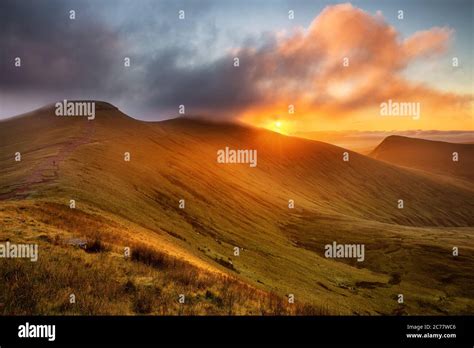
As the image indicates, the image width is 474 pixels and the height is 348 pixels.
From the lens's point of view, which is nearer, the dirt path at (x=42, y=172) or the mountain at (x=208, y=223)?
the mountain at (x=208, y=223)

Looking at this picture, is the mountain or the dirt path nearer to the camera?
the mountain

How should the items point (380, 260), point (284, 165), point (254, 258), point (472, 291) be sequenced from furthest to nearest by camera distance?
point (284, 165), point (380, 260), point (472, 291), point (254, 258)

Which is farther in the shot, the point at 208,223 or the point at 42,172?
the point at 208,223

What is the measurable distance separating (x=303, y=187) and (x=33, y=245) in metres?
145

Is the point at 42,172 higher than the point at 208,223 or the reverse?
higher

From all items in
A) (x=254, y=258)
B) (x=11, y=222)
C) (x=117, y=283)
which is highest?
(x=11, y=222)

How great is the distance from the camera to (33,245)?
1527 cm

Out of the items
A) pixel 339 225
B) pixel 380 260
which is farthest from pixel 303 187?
pixel 380 260

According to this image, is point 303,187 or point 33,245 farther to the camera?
point 303,187
